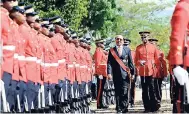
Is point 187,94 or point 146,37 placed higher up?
point 146,37

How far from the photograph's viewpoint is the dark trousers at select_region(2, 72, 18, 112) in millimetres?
8836

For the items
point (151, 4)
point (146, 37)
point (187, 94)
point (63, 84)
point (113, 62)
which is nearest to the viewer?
point (187, 94)

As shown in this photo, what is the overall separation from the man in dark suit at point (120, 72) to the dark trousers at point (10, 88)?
5814mm

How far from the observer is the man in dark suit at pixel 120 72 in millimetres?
15094

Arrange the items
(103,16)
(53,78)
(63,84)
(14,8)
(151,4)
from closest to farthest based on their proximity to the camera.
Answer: (14,8)
(53,78)
(63,84)
(103,16)
(151,4)

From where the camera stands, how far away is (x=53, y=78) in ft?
40.5

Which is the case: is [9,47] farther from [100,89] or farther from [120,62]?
[100,89]

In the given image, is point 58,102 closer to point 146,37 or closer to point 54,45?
point 54,45

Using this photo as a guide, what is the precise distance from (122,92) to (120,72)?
0.45 m

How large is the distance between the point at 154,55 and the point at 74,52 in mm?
2581

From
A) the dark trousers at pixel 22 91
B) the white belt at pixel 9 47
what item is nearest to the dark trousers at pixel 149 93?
the dark trousers at pixel 22 91

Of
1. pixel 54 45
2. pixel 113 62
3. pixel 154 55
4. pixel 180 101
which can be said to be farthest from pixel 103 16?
pixel 180 101

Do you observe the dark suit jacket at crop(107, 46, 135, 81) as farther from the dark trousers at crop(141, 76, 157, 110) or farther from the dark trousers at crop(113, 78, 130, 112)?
the dark trousers at crop(141, 76, 157, 110)

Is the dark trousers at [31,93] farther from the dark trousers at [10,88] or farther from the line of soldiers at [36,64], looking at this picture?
the dark trousers at [10,88]
